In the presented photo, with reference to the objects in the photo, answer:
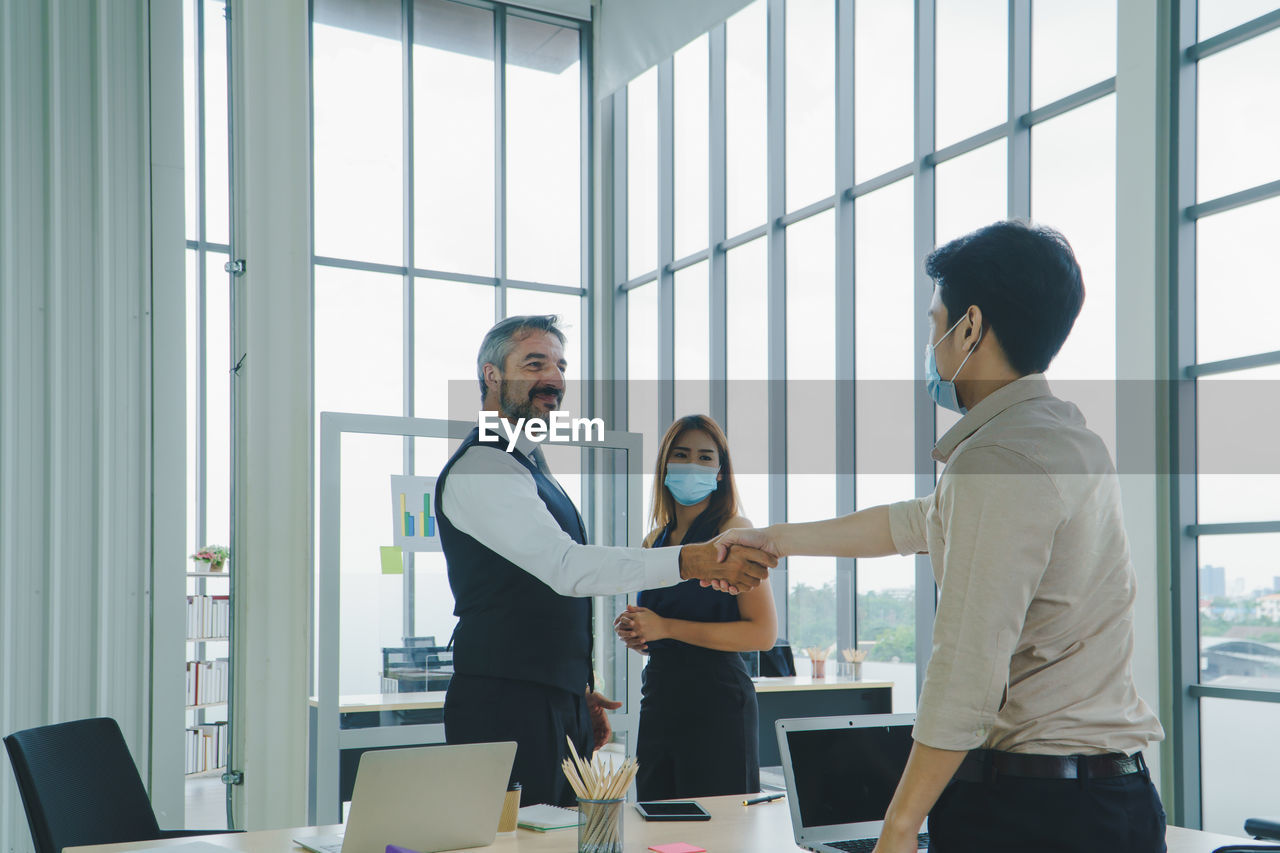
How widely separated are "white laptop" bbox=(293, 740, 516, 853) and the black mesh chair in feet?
2.49

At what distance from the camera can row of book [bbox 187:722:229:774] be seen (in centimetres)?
792

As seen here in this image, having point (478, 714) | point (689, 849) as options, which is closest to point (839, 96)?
point (478, 714)

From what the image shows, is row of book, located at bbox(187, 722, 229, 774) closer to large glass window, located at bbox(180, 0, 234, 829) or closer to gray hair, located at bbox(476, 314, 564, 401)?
large glass window, located at bbox(180, 0, 234, 829)

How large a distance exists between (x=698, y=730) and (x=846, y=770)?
3.06 ft

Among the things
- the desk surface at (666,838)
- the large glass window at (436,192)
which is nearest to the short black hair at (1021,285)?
the desk surface at (666,838)

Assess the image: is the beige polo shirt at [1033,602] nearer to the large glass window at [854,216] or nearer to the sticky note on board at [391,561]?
the sticky note on board at [391,561]

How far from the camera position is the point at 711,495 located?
11.0 ft

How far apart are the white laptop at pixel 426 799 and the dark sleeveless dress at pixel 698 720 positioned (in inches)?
45.6

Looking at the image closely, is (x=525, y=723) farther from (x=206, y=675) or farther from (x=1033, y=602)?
(x=206, y=675)

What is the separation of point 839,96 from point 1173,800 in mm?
4598

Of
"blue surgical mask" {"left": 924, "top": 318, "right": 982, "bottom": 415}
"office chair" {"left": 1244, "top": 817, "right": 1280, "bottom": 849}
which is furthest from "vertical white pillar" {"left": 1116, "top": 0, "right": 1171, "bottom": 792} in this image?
"blue surgical mask" {"left": 924, "top": 318, "right": 982, "bottom": 415}

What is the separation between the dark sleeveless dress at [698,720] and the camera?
2.94m

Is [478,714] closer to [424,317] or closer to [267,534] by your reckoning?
[267,534]

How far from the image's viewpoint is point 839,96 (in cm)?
697
